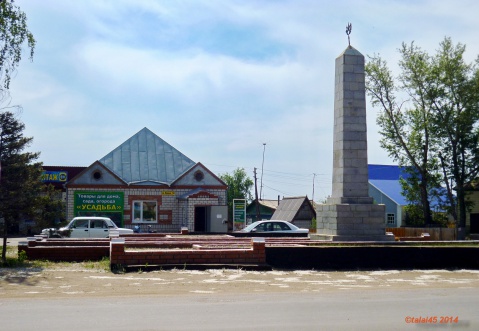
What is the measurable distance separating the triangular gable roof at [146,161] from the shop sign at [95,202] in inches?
71.8

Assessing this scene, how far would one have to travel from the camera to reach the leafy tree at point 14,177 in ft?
58.5

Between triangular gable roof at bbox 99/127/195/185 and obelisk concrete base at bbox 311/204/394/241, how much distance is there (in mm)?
22462

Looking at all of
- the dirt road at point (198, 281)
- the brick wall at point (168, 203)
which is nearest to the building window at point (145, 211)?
the brick wall at point (168, 203)

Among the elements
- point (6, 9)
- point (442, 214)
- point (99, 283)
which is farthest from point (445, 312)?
point (442, 214)

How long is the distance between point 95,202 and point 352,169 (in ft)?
78.1

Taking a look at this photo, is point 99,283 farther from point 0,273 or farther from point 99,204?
point 99,204

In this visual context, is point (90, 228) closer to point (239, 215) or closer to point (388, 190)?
point (239, 215)

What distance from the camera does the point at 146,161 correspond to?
44344mm

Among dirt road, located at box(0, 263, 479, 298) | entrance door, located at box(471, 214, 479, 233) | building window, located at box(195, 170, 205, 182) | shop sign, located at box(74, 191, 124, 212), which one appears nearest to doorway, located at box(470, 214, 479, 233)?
entrance door, located at box(471, 214, 479, 233)

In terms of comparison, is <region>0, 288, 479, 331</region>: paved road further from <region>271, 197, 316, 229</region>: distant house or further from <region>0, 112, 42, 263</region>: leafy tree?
<region>271, 197, 316, 229</region>: distant house

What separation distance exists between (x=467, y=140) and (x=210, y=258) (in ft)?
97.7

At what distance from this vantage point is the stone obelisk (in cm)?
2173

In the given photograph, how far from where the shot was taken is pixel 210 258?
1620cm

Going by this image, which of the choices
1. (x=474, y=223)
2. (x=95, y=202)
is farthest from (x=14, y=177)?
(x=474, y=223)
